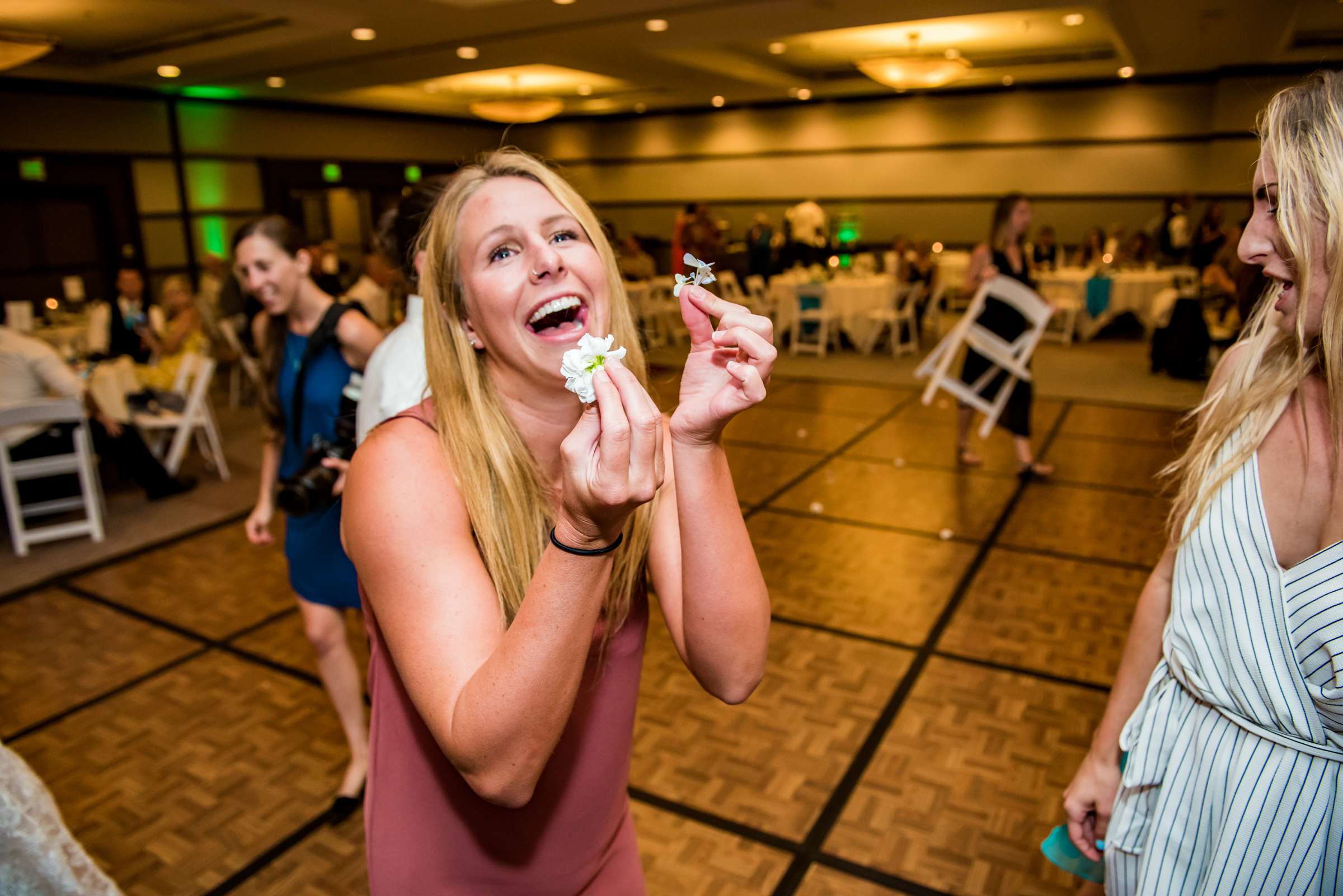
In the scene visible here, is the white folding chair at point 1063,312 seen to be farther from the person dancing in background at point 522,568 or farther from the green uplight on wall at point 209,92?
the green uplight on wall at point 209,92

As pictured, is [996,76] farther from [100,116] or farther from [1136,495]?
[100,116]

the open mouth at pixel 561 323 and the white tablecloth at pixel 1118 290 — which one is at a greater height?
the open mouth at pixel 561 323

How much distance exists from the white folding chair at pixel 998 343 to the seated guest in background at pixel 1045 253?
22.0 ft

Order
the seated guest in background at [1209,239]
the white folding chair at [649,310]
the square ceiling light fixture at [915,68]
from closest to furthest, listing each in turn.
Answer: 1. the square ceiling light fixture at [915,68]
2. the seated guest in background at [1209,239]
3. the white folding chair at [649,310]

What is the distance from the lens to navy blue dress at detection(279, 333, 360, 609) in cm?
231

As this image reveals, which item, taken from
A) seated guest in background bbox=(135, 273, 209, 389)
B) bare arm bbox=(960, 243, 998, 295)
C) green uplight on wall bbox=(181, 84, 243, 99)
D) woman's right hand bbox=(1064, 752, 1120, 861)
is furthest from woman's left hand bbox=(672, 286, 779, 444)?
green uplight on wall bbox=(181, 84, 243, 99)

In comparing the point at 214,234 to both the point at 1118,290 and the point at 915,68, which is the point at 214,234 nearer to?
the point at 915,68

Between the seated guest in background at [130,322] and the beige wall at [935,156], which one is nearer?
the seated guest in background at [130,322]

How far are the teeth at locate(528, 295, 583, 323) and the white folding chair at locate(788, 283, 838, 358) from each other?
899cm

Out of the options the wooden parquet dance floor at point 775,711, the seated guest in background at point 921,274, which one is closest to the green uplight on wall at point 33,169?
the wooden parquet dance floor at point 775,711

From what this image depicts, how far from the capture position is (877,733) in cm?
282

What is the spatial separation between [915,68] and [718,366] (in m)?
10.1

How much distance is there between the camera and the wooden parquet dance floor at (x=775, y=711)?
2.33m

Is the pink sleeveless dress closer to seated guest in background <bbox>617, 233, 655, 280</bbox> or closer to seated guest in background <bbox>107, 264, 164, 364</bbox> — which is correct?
seated guest in background <bbox>107, 264, 164, 364</bbox>
